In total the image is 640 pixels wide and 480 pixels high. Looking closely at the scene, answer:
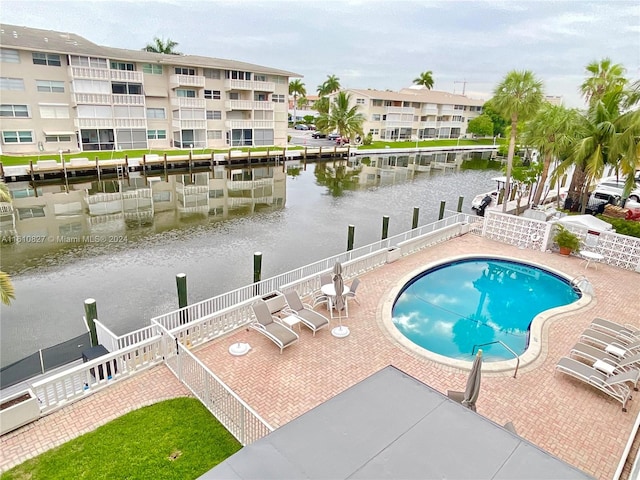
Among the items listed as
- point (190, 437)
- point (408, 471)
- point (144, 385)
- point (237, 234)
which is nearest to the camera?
point (408, 471)

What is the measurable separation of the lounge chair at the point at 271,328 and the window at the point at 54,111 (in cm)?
4290

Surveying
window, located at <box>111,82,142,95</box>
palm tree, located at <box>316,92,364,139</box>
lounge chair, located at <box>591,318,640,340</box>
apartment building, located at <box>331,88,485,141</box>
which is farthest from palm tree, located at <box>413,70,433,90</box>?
lounge chair, located at <box>591,318,640,340</box>

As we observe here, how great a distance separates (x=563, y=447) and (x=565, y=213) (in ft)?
64.4

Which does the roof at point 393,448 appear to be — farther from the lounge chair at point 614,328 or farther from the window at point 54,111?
the window at point 54,111

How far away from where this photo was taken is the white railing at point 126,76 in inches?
1710

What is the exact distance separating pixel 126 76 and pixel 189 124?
27.2 ft

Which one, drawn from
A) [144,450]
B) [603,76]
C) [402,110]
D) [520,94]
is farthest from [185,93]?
[144,450]

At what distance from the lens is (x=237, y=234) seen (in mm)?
22953

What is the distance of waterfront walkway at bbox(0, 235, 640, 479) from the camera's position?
7.35 metres

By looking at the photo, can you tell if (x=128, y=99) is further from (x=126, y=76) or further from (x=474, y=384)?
(x=474, y=384)

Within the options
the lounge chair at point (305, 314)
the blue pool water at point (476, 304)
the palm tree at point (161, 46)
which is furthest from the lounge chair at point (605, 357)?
the palm tree at point (161, 46)

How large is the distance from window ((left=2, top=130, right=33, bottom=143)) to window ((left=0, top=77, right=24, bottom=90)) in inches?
162

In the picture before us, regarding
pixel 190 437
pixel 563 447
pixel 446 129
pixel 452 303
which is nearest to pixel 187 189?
pixel 452 303

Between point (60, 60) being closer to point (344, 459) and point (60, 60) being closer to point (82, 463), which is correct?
point (82, 463)
